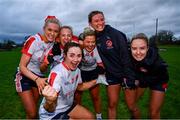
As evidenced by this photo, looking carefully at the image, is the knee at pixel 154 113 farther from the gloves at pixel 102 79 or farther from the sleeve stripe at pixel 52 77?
the sleeve stripe at pixel 52 77

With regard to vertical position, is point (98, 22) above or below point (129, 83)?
above

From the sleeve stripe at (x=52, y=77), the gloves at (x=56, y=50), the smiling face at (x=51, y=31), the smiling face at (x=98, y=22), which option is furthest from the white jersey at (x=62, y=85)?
the smiling face at (x=98, y=22)

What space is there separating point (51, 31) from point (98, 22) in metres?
1.03

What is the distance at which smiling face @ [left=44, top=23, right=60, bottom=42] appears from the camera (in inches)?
221

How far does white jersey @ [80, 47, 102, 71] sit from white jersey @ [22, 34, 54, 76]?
811 millimetres

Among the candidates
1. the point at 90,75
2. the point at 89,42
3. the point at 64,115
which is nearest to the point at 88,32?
the point at 89,42

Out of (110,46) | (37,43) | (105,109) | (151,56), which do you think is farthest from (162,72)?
(105,109)

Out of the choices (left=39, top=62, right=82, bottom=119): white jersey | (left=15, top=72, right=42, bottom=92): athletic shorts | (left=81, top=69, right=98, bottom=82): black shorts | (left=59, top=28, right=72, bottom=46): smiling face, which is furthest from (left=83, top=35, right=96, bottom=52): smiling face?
(left=15, top=72, right=42, bottom=92): athletic shorts

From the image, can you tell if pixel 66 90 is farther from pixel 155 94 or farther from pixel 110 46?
pixel 155 94

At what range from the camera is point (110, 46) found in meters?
6.05

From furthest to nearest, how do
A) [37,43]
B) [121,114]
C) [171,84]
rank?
[171,84] → [121,114] → [37,43]

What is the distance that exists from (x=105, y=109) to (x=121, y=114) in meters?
0.72

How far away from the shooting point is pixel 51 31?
222 inches

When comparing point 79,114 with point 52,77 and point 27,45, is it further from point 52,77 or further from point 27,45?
point 27,45
